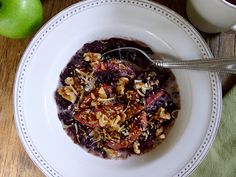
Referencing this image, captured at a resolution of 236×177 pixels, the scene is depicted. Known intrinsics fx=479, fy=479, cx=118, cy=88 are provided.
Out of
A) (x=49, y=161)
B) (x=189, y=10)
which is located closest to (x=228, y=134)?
(x=189, y=10)

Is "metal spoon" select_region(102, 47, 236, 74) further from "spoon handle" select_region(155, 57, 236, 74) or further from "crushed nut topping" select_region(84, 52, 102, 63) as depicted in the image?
"crushed nut topping" select_region(84, 52, 102, 63)

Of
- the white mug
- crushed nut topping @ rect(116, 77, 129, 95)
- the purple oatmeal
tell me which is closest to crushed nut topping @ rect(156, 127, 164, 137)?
the purple oatmeal

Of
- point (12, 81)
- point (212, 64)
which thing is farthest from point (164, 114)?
point (12, 81)

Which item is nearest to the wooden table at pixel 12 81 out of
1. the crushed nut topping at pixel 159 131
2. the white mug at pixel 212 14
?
the white mug at pixel 212 14

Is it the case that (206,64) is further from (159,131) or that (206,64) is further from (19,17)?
(19,17)

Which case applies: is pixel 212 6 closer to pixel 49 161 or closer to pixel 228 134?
pixel 228 134
